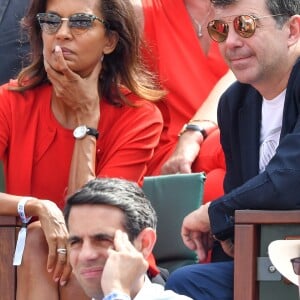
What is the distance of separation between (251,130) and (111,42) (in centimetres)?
121

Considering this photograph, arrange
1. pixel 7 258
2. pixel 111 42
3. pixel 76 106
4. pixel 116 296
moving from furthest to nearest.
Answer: pixel 111 42
pixel 76 106
pixel 7 258
pixel 116 296

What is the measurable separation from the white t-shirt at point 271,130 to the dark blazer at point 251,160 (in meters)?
0.02

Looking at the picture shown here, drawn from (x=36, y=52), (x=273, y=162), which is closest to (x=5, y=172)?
(x=36, y=52)

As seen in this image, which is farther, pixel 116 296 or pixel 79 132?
pixel 79 132

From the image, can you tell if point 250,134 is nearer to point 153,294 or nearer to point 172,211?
point 172,211

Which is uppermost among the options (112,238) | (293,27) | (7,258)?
(293,27)

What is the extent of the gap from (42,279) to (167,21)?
71.4 inches

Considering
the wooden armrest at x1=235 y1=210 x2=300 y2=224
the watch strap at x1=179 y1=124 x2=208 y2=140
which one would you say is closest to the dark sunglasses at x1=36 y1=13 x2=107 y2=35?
the watch strap at x1=179 y1=124 x2=208 y2=140

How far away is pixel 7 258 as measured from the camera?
4.91 meters

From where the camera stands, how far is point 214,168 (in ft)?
18.7

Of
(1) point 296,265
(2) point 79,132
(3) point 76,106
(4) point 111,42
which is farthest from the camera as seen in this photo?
(4) point 111,42

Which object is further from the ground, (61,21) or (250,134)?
(61,21)

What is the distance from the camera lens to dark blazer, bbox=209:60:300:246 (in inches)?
171

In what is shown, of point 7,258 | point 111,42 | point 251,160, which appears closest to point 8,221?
point 7,258
